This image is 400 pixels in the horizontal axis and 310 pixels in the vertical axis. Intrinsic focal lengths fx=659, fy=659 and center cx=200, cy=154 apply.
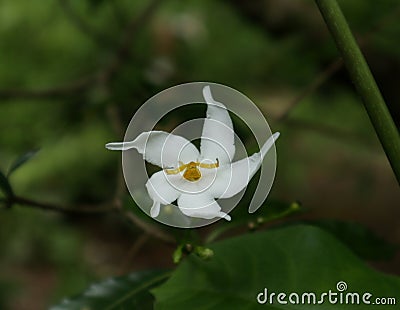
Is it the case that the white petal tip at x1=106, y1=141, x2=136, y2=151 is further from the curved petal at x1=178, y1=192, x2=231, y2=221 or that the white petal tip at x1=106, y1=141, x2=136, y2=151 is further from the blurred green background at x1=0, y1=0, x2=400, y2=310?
the blurred green background at x1=0, y1=0, x2=400, y2=310

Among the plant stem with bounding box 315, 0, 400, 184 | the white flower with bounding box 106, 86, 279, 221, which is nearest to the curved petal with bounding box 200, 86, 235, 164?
the white flower with bounding box 106, 86, 279, 221

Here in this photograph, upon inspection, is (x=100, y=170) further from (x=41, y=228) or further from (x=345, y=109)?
(x=345, y=109)

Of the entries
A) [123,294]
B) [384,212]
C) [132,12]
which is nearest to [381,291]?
[123,294]

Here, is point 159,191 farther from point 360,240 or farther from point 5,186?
point 360,240

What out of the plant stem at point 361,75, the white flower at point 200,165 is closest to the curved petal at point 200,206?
Result: the white flower at point 200,165

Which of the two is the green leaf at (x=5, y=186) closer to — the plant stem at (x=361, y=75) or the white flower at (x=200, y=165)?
the white flower at (x=200, y=165)
